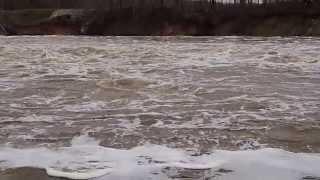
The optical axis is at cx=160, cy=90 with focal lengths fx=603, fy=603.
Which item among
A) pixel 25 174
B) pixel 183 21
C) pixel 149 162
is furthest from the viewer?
pixel 183 21

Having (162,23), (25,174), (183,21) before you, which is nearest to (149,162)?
(25,174)

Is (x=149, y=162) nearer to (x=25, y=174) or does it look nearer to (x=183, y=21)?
(x=25, y=174)

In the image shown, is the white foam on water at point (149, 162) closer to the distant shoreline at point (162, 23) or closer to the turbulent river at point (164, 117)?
the turbulent river at point (164, 117)

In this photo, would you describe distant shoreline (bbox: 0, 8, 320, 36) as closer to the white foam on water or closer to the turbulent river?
the turbulent river

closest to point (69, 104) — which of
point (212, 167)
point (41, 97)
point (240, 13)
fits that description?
point (41, 97)

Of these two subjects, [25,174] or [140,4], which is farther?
[140,4]

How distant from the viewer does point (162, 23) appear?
78.5 ft

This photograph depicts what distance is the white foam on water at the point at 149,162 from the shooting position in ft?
15.2

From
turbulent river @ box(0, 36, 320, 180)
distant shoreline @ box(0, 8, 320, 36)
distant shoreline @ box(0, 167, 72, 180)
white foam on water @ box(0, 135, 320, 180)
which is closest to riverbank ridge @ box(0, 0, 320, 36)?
distant shoreline @ box(0, 8, 320, 36)

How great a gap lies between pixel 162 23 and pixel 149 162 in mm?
19236

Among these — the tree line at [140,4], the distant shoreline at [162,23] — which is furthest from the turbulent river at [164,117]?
the tree line at [140,4]

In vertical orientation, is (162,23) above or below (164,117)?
below

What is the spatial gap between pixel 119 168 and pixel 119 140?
101 centimetres

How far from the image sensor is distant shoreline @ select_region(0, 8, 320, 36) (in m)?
22.8
